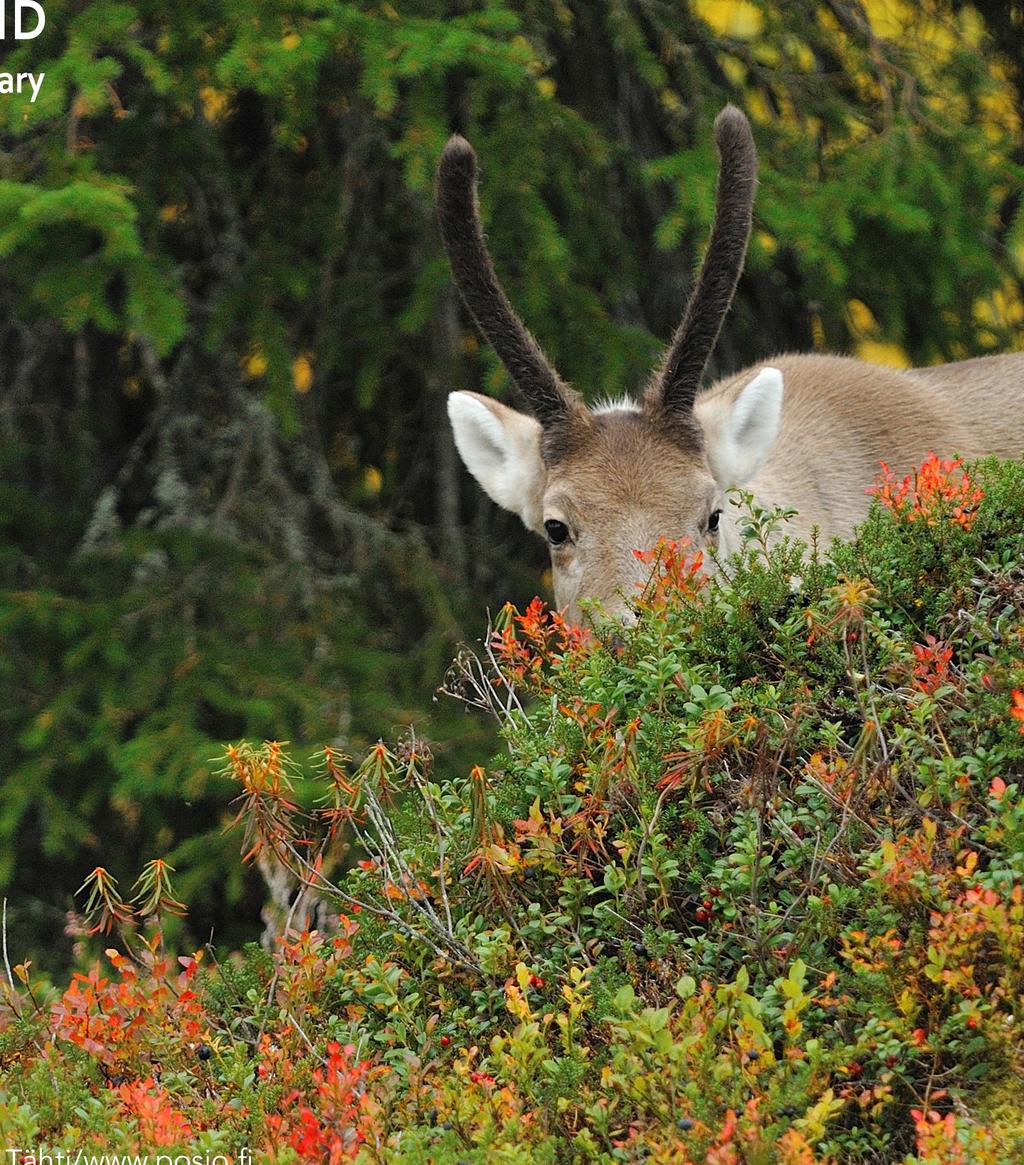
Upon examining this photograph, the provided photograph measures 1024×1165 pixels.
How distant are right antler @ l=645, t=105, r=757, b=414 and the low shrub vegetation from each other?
172cm

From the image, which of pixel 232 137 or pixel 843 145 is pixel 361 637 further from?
pixel 843 145

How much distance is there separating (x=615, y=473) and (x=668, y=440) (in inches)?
10.2

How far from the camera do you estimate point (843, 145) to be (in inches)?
314

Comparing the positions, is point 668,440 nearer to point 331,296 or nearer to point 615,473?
point 615,473

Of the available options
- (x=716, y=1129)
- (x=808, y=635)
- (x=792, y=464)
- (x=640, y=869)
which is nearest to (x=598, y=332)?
(x=792, y=464)

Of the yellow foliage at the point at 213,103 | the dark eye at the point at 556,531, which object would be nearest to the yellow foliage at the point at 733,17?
the yellow foliage at the point at 213,103

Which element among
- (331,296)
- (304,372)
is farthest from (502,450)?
(304,372)

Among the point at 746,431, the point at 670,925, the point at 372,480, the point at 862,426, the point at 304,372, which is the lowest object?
the point at 372,480

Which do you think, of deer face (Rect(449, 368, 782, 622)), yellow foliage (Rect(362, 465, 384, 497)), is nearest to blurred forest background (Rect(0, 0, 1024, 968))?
yellow foliage (Rect(362, 465, 384, 497))

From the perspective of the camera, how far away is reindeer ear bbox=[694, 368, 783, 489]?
5504 millimetres

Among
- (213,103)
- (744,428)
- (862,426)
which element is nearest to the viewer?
(744,428)

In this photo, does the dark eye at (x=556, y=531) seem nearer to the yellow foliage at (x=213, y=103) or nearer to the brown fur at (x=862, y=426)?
the brown fur at (x=862, y=426)

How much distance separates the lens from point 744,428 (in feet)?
18.3

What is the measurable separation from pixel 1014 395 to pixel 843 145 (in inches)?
83.5
